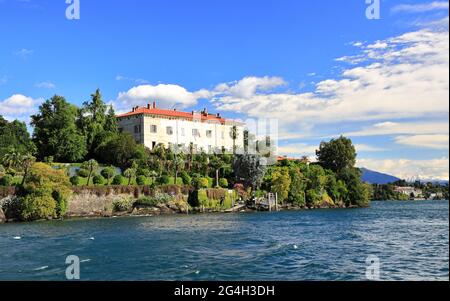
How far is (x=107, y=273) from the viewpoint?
1945 cm

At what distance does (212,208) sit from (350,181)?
4154cm

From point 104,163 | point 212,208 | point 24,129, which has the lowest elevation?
point 212,208

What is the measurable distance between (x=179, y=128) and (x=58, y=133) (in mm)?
23662

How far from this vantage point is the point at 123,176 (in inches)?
2633

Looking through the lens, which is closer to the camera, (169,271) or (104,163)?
(169,271)

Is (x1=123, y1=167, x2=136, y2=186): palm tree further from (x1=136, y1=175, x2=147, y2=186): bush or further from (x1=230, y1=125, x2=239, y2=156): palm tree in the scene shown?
(x1=230, y1=125, x2=239, y2=156): palm tree

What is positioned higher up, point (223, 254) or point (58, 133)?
point (58, 133)

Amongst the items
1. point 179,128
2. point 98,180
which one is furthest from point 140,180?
point 179,128

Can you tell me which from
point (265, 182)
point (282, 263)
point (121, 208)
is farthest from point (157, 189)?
point (282, 263)

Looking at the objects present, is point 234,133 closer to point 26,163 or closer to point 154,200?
point 154,200

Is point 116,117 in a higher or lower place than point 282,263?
higher

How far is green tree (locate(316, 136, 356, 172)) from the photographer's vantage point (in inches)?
4227
